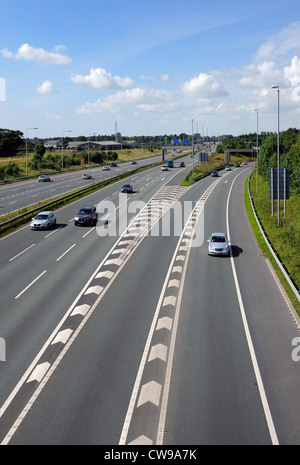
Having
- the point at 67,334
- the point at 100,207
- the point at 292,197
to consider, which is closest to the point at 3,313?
the point at 67,334

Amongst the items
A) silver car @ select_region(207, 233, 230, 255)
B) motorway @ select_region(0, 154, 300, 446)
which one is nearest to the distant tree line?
motorway @ select_region(0, 154, 300, 446)

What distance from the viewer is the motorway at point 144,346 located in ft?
41.6

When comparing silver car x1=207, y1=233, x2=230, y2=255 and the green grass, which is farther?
silver car x1=207, y1=233, x2=230, y2=255

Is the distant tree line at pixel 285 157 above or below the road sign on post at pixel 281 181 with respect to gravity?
above

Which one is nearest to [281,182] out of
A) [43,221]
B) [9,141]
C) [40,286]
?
[43,221]

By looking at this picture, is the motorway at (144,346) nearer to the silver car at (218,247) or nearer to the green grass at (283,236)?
the silver car at (218,247)

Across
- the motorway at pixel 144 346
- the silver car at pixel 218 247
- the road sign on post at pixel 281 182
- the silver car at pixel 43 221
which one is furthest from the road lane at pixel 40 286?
the road sign on post at pixel 281 182

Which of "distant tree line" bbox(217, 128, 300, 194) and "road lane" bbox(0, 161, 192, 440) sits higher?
"distant tree line" bbox(217, 128, 300, 194)

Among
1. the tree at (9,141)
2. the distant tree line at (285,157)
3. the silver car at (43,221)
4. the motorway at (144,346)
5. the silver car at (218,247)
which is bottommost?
the motorway at (144,346)

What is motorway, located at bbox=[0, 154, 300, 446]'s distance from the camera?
1269 cm

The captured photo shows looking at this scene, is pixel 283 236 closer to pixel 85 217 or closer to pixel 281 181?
pixel 281 181

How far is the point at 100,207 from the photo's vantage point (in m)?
54.0

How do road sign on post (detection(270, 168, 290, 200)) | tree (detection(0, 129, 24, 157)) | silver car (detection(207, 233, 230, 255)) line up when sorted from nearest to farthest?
silver car (detection(207, 233, 230, 255)) → road sign on post (detection(270, 168, 290, 200)) → tree (detection(0, 129, 24, 157))

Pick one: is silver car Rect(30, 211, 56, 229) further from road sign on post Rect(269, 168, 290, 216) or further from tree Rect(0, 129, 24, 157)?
tree Rect(0, 129, 24, 157)
